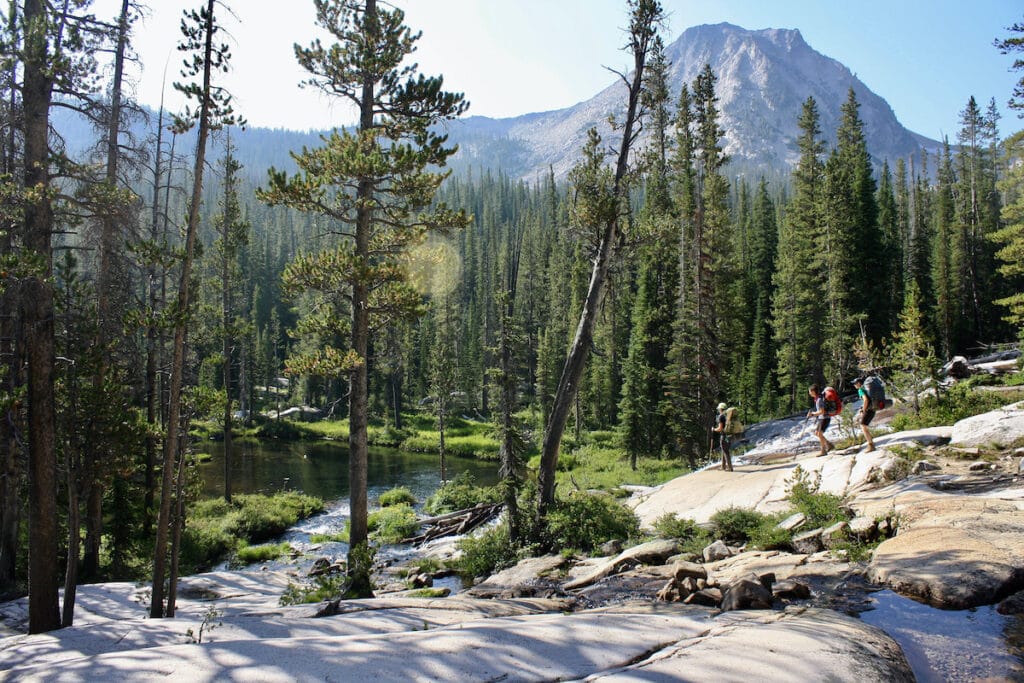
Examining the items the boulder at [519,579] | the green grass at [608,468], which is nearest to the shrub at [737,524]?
the boulder at [519,579]

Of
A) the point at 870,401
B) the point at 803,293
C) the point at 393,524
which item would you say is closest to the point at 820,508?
the point at 870,401

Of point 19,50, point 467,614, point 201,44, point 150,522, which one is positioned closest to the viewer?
point 467,614

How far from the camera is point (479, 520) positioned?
719 inches

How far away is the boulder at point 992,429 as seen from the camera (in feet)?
35.9

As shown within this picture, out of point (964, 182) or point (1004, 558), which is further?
point (964, 182)

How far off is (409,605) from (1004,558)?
6977mm

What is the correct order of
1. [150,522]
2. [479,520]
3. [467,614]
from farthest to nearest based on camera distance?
[150,522] < [479,520] < [467,614]

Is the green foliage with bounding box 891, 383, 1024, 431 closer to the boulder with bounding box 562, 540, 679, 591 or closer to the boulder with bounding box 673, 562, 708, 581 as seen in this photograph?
the boulder with bounding box 562, 540, 679, 591

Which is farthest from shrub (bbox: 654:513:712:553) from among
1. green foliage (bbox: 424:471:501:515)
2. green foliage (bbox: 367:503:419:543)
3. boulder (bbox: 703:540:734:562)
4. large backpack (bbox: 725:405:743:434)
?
green foliage (bbox: 424:471:501:515)

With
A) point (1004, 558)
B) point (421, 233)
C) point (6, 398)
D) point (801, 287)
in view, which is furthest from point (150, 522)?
point (801, 287)

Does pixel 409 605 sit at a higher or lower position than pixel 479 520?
higher

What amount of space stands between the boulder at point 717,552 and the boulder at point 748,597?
240 cm

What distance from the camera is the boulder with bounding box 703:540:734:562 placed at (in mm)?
8953

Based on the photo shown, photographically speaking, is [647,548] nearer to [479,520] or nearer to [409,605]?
[409,605]
